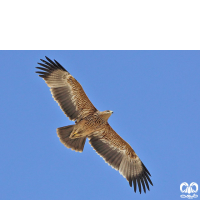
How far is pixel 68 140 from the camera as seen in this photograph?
11.9 meters

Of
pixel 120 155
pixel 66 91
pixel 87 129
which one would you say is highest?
pixel 66 91

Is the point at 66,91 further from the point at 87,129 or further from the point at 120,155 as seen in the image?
the point at 120,155

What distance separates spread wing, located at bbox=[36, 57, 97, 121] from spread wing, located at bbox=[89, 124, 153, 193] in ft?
3.53

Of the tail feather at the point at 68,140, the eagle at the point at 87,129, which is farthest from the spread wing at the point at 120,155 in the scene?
the tail feather at the point at 68,140

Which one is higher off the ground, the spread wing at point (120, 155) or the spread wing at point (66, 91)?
the spread wing at point (66, 91)

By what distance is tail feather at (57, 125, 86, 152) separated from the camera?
1184 centimetres

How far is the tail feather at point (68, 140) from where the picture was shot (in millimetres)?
11844

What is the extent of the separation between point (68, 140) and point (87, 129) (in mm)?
798

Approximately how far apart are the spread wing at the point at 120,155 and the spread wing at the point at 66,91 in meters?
1.08

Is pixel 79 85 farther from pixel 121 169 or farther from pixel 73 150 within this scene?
pixel 121 169

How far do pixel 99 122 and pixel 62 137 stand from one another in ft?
4.74

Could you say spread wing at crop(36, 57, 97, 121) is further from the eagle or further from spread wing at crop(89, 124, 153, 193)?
spread wing at crop(89, 124, 153, 193)

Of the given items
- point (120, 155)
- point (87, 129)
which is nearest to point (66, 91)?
point (87, 129)

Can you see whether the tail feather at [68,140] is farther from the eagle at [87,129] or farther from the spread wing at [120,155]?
the spread wing at [120,155]
